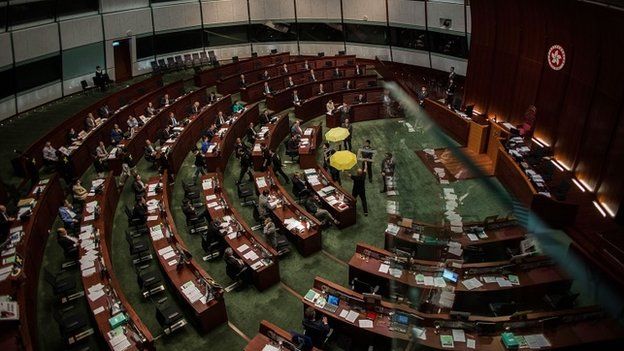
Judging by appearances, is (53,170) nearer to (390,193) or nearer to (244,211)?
(244,211)

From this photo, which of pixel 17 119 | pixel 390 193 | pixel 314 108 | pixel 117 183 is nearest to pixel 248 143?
pixel 314 108

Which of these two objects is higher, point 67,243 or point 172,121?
point 172,121

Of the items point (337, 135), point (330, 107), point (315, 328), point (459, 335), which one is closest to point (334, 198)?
point (337, 135)

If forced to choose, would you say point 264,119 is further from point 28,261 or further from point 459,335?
point 459,335

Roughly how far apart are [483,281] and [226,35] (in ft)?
73.5

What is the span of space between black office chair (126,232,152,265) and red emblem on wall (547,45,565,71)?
46.2 feet

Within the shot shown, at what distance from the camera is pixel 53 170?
51.3 feet

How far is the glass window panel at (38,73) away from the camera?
19.6 m

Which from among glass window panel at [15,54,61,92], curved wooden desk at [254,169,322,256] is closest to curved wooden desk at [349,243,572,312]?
curved wooden desk at [254,169,322,256]

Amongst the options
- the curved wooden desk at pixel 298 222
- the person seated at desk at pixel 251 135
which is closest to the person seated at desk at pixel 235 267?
the curved wooden desk at pixel 298 222

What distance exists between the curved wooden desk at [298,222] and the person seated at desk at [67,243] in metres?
5.26

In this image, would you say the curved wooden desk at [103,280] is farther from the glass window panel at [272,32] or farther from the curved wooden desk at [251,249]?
the glass window panel at [272,32]

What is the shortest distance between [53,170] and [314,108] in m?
11.4

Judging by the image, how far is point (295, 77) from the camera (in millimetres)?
23859
